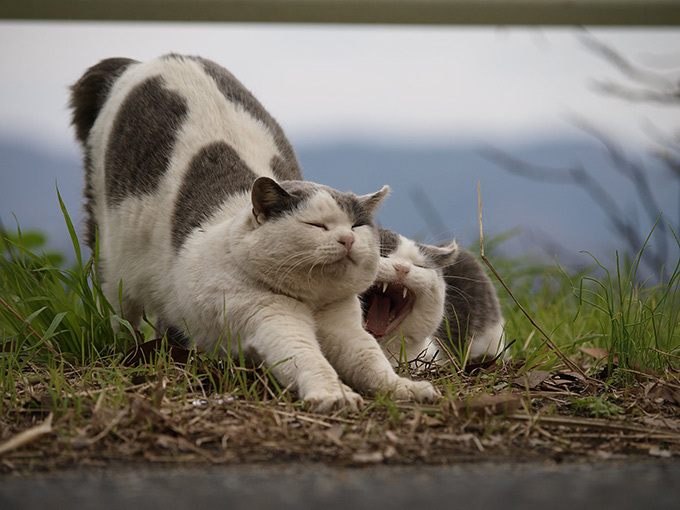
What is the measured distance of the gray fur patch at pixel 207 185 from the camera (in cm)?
260

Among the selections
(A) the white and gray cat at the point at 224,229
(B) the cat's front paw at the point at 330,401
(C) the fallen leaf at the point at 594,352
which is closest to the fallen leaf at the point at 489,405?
(A) the white and gray cat at the point at 224,229

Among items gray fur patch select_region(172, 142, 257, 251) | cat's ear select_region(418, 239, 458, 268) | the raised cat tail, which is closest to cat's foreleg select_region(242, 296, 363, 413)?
gray fur patch select_region(172, 142, 257, 251)

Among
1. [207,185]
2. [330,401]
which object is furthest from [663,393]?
[207,185]

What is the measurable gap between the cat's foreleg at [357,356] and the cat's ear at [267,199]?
1.30ft

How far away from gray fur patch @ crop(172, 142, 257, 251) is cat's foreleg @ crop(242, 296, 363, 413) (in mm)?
570

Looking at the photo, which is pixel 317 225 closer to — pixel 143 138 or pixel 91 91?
pixel 143 138

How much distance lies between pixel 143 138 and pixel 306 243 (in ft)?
3.60

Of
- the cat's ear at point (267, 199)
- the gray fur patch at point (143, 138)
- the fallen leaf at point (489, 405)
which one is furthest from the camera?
the gray fur patch at point (143, 138)

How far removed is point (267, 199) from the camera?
220 cm

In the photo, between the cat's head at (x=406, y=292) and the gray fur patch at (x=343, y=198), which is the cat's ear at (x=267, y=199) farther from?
the cat's head at (x=406, y=292)

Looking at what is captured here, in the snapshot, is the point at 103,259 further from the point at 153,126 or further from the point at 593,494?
the point at 593,494

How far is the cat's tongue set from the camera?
2928 millimetres

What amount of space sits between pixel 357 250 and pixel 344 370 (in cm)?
39

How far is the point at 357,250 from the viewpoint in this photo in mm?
2184
